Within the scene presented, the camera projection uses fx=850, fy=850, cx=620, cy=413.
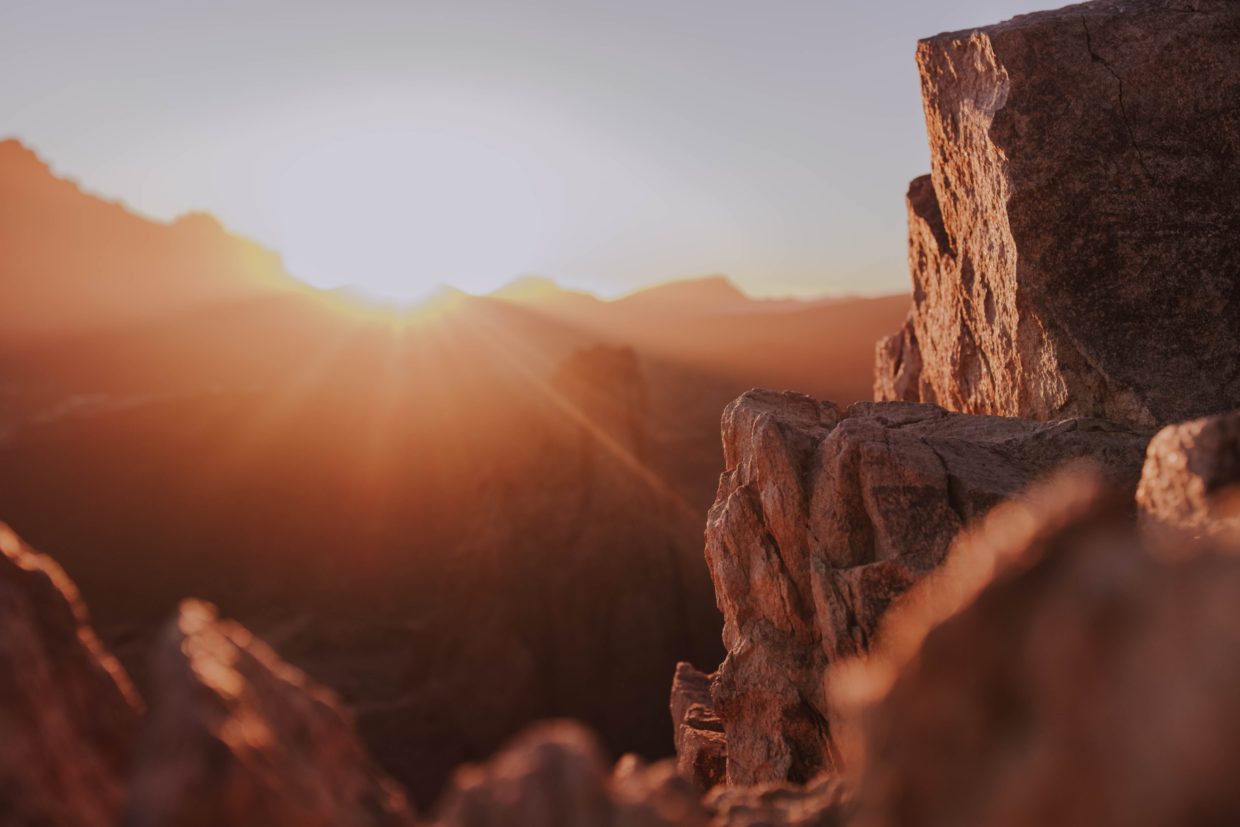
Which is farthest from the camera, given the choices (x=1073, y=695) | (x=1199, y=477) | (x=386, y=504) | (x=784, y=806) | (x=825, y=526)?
(x=386, y=504)

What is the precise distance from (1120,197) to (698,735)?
28.5 ft

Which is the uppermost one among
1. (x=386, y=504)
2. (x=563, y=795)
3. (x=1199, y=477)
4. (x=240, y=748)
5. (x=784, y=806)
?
(x=1199, y=477)

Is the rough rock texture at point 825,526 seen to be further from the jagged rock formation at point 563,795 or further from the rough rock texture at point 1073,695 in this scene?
the rough rock texture at point 1073,695

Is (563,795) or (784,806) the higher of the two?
(563,795)

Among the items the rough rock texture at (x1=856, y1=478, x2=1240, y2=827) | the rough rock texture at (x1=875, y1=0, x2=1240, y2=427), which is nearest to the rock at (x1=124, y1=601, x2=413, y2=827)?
the rough rock texture at (x1=856, y1=478, x2=1240, y2=827)

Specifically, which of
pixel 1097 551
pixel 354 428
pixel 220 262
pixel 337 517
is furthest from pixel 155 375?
pixel 1097 551

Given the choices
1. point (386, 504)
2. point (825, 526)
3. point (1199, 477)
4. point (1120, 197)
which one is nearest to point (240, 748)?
point (1199, 477)

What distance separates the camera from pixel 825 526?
332 inches

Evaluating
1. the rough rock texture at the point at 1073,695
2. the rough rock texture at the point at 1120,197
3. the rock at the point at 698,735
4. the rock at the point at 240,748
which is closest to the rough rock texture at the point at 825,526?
the rough rock texture at the point at 1120,197

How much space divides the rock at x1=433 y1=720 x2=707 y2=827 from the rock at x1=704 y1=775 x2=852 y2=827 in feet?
2.24

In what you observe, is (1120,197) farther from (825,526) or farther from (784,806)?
(784,806)

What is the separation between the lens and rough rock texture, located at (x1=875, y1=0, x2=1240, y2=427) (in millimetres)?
9305

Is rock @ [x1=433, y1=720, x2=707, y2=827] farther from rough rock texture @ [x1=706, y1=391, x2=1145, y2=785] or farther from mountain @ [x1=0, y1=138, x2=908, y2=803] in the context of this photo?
mountain @ [x1=0, y1=138, x2=908, y2=803]

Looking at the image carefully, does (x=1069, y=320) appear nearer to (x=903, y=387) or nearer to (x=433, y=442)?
(x=903, y=387)
